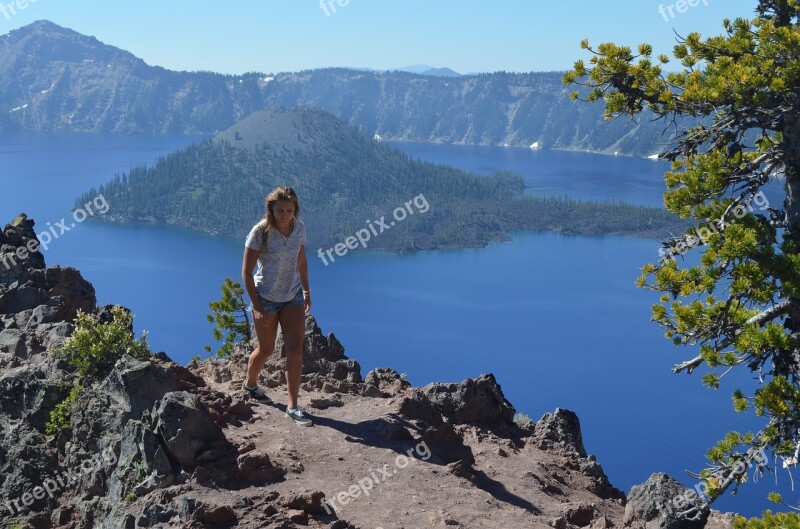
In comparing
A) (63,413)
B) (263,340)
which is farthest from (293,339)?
(63,413)

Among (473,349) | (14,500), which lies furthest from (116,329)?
(473,349)

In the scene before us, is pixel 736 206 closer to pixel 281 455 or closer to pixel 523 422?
pixel 281 455

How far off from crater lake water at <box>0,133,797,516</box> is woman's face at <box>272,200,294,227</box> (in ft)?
209

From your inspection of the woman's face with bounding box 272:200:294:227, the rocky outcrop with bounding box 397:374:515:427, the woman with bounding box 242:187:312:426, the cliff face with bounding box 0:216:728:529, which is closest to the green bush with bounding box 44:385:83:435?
the cliff face with bounding box 0:216:728:529

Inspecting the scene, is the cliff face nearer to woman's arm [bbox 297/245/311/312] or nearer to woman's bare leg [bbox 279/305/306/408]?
woman's bare leg [bbox 279/305/306/408]

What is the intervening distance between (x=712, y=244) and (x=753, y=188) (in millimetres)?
1232

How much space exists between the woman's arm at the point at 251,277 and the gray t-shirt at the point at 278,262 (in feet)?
0.28

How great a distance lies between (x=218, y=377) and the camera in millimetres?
13516

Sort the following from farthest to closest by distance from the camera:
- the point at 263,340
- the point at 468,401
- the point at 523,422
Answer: the point at 523,422 → the point at 468,401 → the point at 263,340

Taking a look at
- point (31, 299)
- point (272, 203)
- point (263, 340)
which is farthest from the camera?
point (31, 299)

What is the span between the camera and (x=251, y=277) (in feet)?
34.6

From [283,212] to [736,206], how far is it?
5.60 meters

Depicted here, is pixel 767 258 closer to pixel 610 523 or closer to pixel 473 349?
pixel 610 523

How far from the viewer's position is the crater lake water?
81500mm
